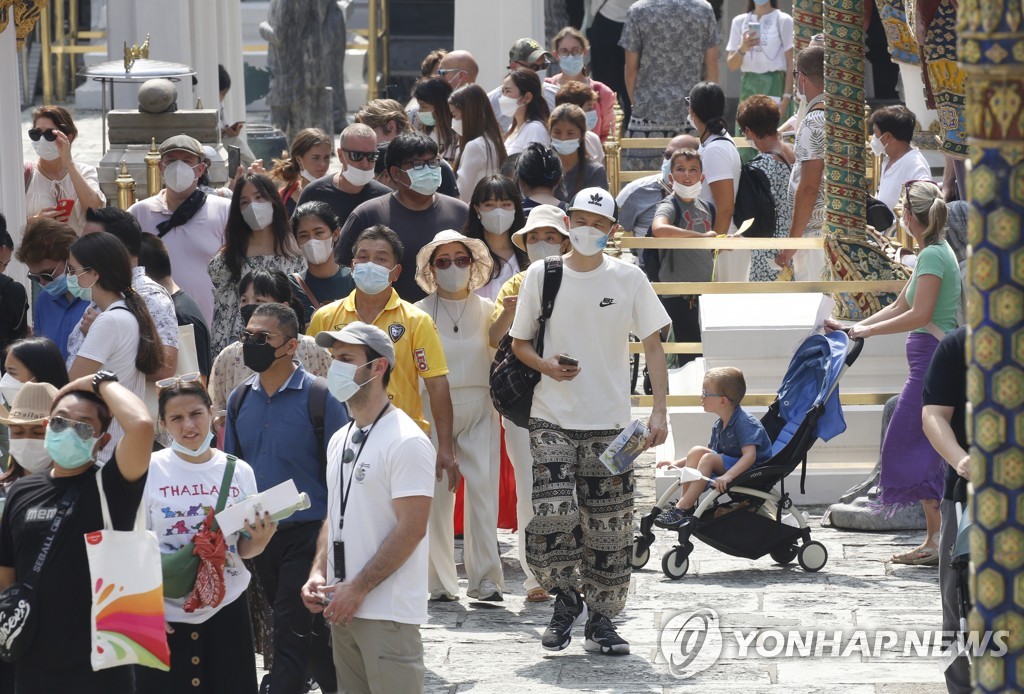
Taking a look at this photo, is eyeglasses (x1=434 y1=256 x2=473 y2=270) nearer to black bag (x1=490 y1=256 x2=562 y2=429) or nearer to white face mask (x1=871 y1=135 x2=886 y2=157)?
black bag (x1=490 y1=256 x2=562 y2=429)

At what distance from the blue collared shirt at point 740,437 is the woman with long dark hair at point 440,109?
Result: 375 centimetres

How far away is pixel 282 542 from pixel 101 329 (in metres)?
1.26

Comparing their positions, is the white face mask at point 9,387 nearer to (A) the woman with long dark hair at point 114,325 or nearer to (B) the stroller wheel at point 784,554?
(A) the woman with long dark hair at point 114,325

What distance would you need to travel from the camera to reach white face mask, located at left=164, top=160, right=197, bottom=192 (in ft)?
31.7

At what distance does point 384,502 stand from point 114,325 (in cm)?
195

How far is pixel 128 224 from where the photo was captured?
26.0ft

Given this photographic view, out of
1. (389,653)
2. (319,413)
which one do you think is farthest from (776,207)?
(389,653)

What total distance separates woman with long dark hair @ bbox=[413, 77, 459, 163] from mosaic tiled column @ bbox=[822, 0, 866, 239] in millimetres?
2494

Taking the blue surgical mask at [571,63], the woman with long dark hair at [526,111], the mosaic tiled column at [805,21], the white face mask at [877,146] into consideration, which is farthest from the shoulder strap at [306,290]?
the mosaic tiled column at [805,21]

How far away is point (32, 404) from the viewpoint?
581cm

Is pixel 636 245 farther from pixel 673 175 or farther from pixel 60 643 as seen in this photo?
pixel 60 643

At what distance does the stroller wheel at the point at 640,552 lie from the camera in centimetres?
884

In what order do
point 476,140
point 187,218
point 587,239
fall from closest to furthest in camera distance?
point 587,239, point 187,218, point 476,140

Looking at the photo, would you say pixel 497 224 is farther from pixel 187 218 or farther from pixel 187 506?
pixel 187 506
